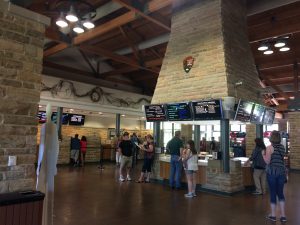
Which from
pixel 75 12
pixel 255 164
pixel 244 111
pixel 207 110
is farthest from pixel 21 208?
pixel 255 164

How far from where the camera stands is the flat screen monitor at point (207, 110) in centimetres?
652

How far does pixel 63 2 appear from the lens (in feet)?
21.2

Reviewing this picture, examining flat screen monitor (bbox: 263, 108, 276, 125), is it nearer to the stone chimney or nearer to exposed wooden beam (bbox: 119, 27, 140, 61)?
the stone chimney

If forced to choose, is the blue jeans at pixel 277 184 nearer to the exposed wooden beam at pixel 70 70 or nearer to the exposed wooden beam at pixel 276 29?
the exposed wooden beam at pixel 276 29

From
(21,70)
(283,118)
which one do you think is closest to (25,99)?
(21,70)

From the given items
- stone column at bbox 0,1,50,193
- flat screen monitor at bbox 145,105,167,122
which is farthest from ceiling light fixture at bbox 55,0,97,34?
flat screen monitor at bbox 145,105,167,122

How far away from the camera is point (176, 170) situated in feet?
24.4

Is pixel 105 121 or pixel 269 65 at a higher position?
pixel 269 65

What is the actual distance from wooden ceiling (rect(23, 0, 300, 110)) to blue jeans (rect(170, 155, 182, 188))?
3932 millimetres

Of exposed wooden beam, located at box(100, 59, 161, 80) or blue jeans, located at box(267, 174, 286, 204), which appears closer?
blue jeans, located at box(267, 174, 286, 204)

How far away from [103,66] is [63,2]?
7.58m

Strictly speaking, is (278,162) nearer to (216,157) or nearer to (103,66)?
(216,157)

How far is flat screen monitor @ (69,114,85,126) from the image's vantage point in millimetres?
14406

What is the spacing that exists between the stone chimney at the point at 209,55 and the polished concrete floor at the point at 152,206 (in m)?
2.49
